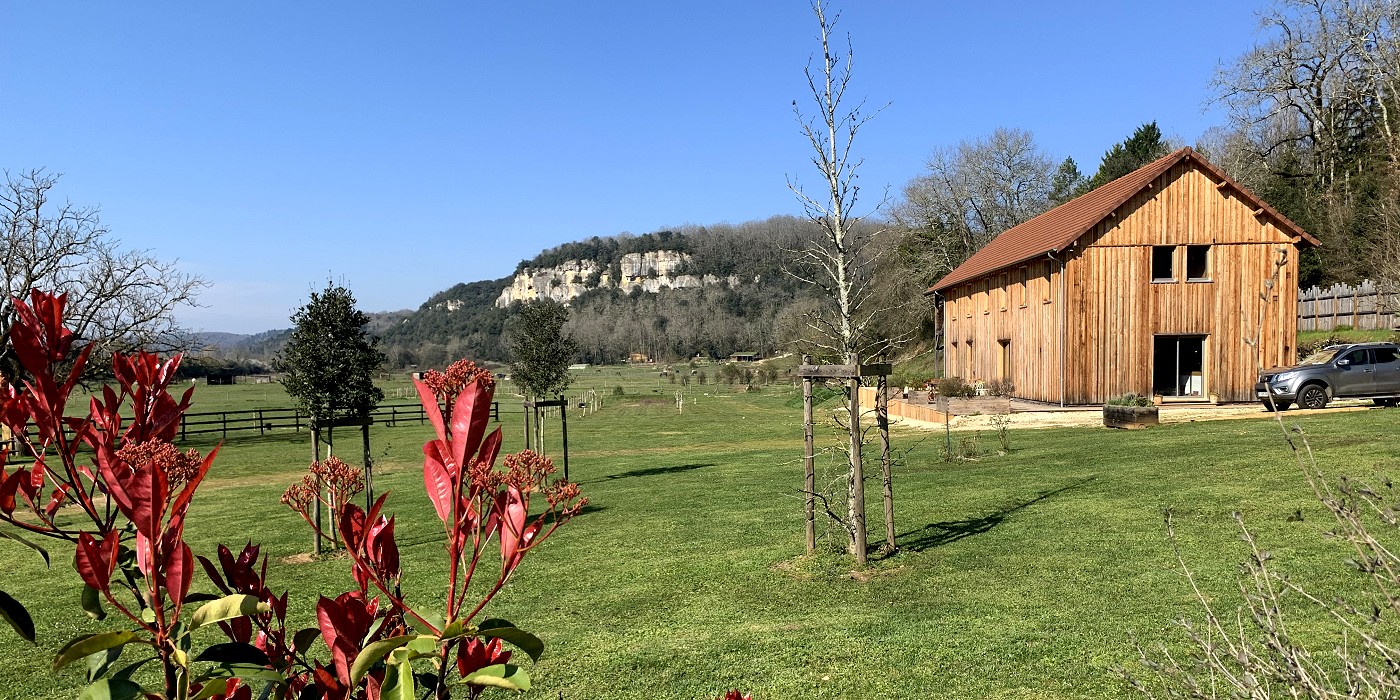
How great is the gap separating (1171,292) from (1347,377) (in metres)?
4.84

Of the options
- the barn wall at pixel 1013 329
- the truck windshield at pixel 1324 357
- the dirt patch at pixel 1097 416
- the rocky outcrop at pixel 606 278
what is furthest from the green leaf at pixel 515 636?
the rocky outcrop at pixel 606 278

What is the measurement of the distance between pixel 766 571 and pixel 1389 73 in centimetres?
3768

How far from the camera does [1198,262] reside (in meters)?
21.9

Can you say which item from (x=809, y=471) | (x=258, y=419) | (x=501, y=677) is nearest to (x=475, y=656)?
(x=501, y=677)

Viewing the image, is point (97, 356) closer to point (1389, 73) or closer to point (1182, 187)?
point (1182, 187)

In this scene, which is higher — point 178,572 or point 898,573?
point 178,572

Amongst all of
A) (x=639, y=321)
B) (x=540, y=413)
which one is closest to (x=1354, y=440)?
(x=540, y=413)

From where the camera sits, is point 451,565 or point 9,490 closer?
point 451,565

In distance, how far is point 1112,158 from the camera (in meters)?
46.2

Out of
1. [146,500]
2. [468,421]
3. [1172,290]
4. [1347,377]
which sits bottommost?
[1347,377]

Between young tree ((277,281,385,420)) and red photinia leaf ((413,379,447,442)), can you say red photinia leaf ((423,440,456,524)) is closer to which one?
red photinia leaf ((413,379,447,442))

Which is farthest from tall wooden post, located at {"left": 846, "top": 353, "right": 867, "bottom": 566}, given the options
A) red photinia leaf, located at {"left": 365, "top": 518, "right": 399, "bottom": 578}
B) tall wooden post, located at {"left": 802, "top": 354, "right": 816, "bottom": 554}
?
red photinia leaf, located at {"left": 365, "top": 518, "right": 399, "bottom": 578}

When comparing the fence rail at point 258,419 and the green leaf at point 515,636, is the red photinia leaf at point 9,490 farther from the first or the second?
the fence rail at point 258,419

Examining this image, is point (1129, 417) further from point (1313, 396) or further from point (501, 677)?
point (501, 677)
